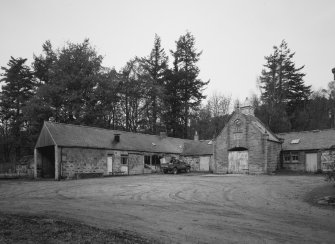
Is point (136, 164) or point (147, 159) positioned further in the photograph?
point (147, 159)

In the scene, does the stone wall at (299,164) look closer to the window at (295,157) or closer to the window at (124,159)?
the window at (295,157)

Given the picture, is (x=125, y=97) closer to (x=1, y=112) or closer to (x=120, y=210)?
(x=1, y=112)

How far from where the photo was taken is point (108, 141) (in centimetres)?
3491

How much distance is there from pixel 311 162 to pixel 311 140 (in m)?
2.68

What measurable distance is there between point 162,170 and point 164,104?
19.2m

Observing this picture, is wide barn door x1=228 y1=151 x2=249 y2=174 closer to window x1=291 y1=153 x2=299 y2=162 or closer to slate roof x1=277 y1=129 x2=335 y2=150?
slate roof x1=277 y1=129 x2=335 y2=150

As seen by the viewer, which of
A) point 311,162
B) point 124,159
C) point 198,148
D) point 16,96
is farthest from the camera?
point 16,96

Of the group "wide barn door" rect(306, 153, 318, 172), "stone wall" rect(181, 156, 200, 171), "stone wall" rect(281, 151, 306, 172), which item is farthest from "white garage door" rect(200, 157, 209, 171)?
"wide barn door" rect(306, 153, 318, 172)

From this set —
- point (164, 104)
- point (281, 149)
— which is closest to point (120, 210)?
point (281, 149)

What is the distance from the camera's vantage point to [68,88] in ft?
146

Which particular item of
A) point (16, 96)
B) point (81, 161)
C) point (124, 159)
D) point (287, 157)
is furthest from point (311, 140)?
point (16, 96)

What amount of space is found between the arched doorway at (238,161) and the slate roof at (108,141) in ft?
24.0

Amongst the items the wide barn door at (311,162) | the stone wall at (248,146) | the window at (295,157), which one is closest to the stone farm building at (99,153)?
the stone wall at (248,146)

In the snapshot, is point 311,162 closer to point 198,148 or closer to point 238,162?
point 238,162
